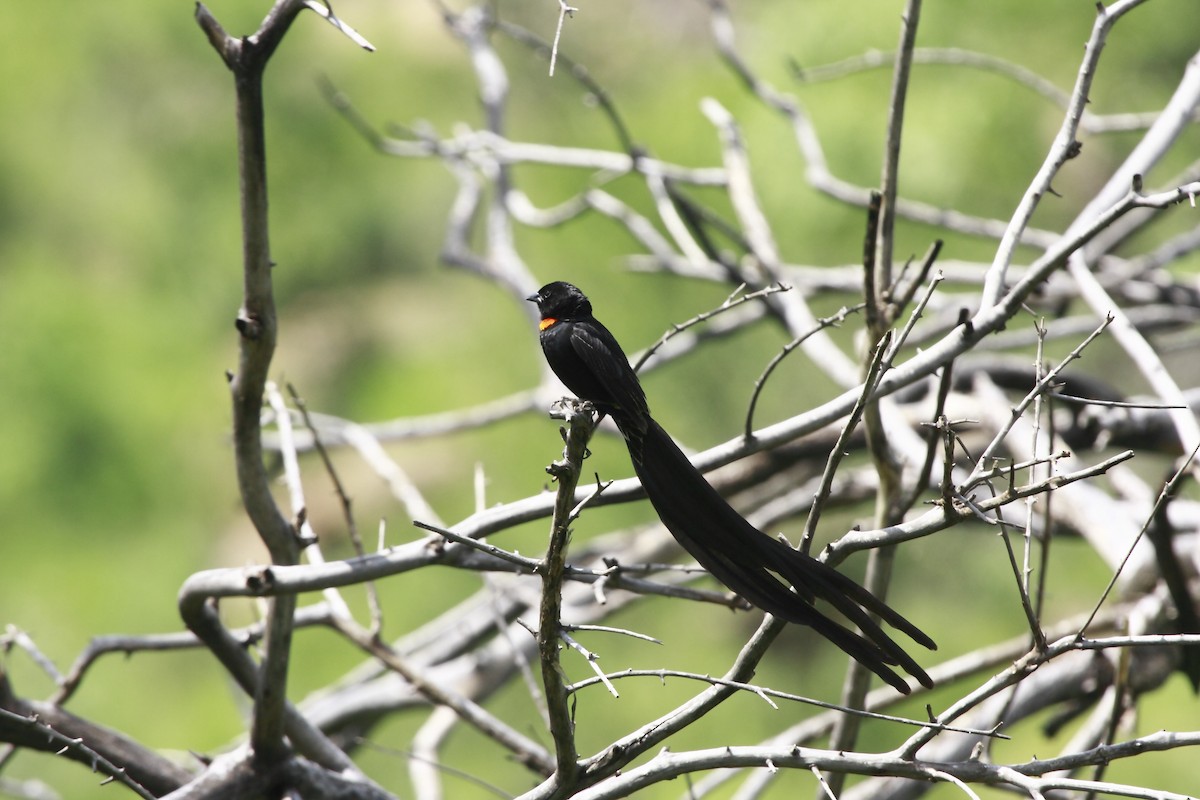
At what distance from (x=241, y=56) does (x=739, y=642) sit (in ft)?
21.4

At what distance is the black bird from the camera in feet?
4.21

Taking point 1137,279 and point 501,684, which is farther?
point 1137,279

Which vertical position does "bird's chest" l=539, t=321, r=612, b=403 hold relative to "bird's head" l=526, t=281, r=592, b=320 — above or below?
below

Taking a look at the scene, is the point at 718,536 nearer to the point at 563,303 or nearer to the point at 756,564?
the point at 756,564

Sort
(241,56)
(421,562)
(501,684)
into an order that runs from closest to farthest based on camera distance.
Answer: (241,56)
(421,562)
(501,684)

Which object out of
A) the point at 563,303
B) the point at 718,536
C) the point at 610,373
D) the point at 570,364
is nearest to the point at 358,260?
the point at 563,303

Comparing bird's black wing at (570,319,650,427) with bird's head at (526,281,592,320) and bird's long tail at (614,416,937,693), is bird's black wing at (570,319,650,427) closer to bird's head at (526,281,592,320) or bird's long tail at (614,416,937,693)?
bird's long tail at (614,416,937,693)

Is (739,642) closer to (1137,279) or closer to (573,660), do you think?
(573,660)

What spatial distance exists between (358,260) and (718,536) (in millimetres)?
11466

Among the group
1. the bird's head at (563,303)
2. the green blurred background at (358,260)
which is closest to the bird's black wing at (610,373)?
the bird's head at (563,303)

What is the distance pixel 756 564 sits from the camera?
1.36 metres

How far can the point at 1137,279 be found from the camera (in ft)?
10.4

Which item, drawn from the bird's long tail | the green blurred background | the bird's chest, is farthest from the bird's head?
the green blurred background

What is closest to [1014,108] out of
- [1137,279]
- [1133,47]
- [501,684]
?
[1133,47]
